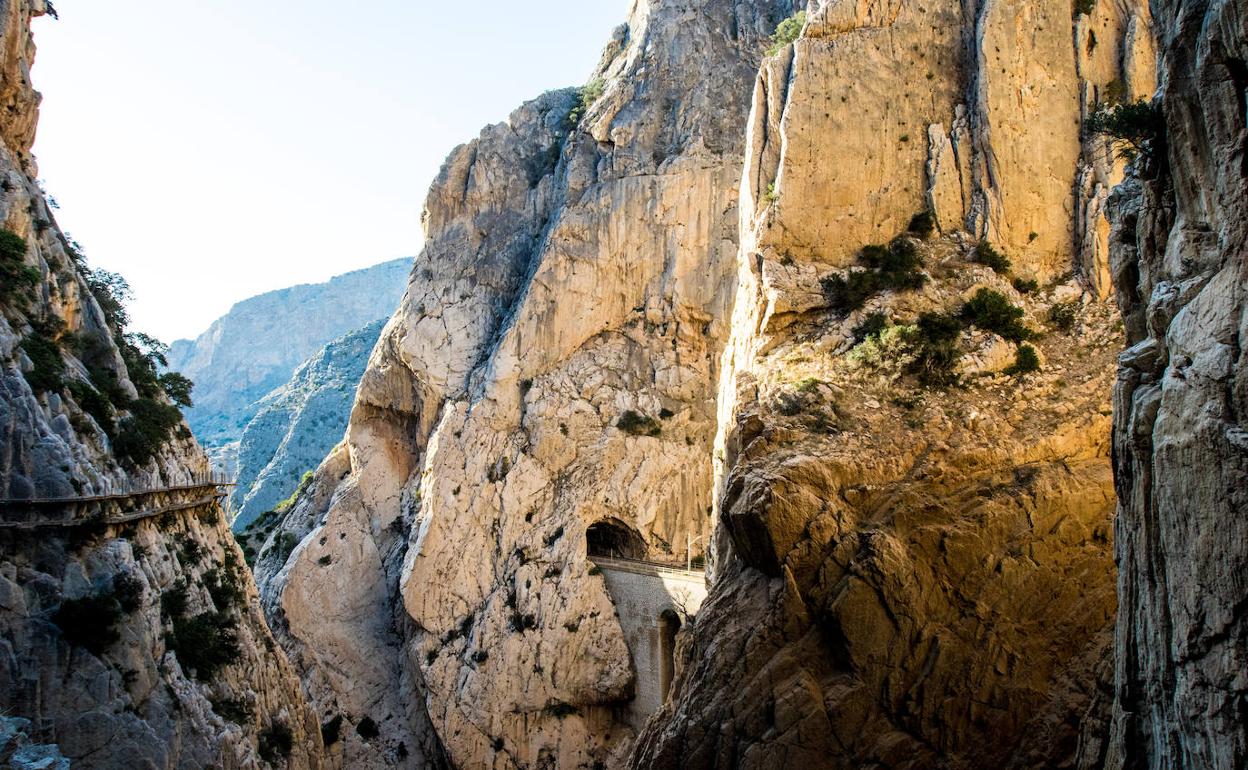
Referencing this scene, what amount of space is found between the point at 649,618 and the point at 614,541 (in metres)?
6.07

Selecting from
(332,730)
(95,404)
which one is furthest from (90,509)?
(332,730)

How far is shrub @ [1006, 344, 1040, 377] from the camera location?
1966 cm

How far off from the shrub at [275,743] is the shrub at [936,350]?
17.0m

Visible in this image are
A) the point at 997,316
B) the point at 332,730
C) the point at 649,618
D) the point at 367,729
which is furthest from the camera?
the point at 367,729

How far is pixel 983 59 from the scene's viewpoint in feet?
76.1

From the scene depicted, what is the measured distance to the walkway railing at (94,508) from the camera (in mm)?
17891

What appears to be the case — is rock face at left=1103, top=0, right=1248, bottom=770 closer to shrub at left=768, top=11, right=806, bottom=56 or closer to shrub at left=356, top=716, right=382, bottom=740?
shrub at left=768, top=11, right=806, bottom=56

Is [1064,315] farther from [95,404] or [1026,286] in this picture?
[95,404]

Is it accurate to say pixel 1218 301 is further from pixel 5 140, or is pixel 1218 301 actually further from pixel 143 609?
pixel 5 140

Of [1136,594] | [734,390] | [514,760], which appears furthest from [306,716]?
[1136,594]

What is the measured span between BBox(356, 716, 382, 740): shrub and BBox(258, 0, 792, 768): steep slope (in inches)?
14.9

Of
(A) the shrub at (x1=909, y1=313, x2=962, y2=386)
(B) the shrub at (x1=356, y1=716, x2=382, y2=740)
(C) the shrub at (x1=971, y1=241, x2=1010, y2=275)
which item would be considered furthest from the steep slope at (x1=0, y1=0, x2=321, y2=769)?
(C) the shrub at (x1=971, y1=241, x2=1010, y2=275)

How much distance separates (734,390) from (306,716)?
16.3 metres

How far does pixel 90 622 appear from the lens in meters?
17.8
